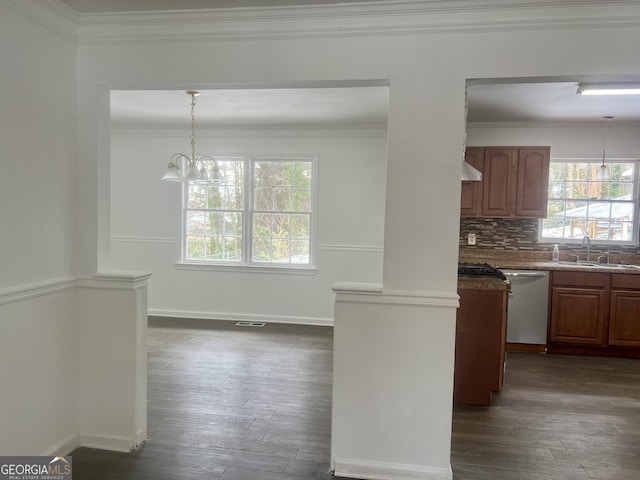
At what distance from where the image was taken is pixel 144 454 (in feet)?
8.30

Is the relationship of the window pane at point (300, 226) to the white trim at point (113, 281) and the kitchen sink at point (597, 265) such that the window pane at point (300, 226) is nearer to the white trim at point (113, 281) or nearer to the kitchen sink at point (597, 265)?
the kitchen sink at point (597, 265)

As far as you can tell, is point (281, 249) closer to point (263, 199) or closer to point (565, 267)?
point (263, 199)

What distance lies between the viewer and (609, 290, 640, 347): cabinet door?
4.43 metres

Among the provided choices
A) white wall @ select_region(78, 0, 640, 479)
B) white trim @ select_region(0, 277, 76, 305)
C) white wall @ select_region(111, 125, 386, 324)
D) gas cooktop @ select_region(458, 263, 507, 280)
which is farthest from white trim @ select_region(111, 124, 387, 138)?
white trim @ select_region(0, 277, 76, 305)

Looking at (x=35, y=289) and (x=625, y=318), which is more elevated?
(x=35, y=289)

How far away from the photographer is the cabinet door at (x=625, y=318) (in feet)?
A: 14.5

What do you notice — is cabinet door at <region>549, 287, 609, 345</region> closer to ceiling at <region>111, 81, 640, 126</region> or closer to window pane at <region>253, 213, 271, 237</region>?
ceiling at <region>111, 81, 640, 126</region>

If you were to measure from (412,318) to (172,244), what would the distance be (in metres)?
4.30

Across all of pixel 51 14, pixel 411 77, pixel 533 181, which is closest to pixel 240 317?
pixel 533 181

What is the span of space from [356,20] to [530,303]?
3.55m

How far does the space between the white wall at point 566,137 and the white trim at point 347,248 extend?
1.68m

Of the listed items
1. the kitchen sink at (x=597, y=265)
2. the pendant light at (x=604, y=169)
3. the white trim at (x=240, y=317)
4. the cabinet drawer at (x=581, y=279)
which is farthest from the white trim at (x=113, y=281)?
the pendant light at (x=604, y=169)

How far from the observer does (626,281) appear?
4.43m

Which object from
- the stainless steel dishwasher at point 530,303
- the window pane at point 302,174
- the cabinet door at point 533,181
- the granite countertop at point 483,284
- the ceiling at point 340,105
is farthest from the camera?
the window pane at point 302,174
